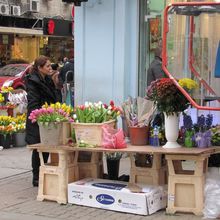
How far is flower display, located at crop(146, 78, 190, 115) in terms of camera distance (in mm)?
6129

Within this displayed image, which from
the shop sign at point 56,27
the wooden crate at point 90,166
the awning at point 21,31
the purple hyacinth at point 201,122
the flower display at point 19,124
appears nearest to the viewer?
the purple hyacinth at point 201,122

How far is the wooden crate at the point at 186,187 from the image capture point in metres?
6.00

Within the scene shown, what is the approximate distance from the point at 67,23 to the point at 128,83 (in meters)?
3.23

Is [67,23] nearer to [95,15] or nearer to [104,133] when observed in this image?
[95,15]

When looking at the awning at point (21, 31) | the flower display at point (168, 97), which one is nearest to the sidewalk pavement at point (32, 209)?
the flower display at point (168, 97)

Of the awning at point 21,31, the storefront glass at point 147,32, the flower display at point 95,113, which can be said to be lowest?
the flower display at point 95,113

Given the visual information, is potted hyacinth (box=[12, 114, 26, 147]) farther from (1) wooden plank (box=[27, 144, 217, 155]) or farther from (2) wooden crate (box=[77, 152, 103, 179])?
(1) wooden plank (box=[27, 144, 217, 155])

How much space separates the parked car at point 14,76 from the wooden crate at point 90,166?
34.8ft

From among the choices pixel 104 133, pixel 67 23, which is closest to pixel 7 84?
pixel 67 23

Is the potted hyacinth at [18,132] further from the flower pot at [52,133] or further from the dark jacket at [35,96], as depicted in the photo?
the flower pot at [52,133]

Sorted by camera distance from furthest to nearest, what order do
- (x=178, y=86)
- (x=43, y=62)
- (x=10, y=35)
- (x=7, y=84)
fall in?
(x=10, y=35), (x=7, y=84), (x=43, y=62), (x=178, y=86)

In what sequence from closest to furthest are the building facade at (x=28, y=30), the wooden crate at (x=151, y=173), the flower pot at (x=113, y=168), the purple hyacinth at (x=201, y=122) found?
the purple hyacinth at (x=201, y=122), the wooden crate at (x=151, y=173), the flower pot at (x=113, y=168), the building facade at (x=28, y=30)

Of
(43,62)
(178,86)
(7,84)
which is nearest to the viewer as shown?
(178,86)

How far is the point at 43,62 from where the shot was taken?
7.43 m
